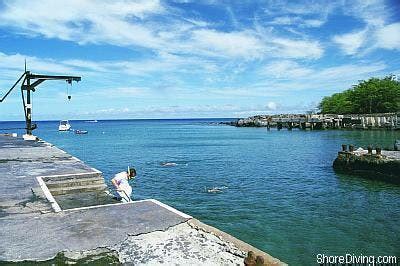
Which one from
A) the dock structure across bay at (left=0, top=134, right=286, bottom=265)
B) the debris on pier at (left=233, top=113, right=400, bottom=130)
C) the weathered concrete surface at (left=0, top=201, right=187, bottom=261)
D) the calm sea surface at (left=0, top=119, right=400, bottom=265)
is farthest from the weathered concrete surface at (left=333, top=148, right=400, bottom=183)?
the debris on pier at (left=233, top=113, right=400, bottom=130)

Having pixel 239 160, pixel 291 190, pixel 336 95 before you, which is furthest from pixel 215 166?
pixel 336 95

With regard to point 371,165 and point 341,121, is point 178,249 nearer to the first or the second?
point 371,165

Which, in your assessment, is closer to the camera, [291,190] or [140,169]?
[291,190]

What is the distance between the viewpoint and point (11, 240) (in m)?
6.86

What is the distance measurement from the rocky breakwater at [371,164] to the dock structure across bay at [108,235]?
1809 centimetres

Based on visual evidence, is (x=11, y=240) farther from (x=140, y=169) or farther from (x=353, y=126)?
(x=353, y=126)

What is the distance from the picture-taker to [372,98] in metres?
84.1

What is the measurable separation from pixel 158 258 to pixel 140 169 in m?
23.5

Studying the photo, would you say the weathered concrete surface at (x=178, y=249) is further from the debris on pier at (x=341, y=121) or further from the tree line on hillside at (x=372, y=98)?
the tree line on hillside at (x=372, y=98)

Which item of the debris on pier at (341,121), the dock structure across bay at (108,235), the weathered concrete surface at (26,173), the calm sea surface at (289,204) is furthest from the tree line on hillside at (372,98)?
the dock structure across bay at (108,235)

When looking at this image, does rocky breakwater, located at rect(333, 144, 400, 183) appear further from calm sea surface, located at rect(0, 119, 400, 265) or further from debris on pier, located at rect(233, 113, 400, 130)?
debris on pier, located at rect(233, 113, 400, 130)

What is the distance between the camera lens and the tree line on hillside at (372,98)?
82188mm

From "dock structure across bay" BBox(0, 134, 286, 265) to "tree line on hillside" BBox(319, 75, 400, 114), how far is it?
8510 centimetres

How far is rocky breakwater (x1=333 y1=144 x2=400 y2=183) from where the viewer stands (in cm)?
2211
